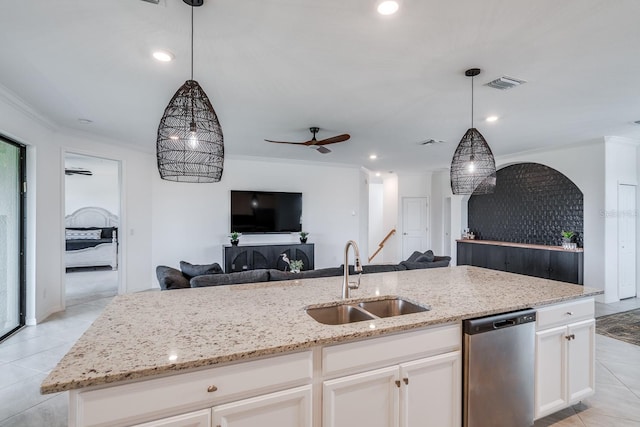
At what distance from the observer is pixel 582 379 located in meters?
2.22

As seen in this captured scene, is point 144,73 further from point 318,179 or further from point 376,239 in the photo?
point 376,239

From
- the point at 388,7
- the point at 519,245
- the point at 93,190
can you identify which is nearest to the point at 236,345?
the point at 388,7

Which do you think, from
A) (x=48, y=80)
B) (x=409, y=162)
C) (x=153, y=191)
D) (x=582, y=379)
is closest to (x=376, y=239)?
(x=409, y=162)

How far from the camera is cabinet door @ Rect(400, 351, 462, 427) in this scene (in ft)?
5.34

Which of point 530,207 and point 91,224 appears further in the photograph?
point 91,224

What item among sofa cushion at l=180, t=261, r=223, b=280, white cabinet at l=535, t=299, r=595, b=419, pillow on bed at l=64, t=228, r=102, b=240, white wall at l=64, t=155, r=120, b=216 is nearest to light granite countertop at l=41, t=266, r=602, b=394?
white cabinet at l=535, t=299, r=595, b=419

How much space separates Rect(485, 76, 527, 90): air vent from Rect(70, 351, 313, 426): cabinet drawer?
2762 millimetres

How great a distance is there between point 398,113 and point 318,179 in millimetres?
3596

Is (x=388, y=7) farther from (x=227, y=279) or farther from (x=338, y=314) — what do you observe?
(x=227, y=279)

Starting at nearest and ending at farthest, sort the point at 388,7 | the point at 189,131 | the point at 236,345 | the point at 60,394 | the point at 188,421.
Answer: the point at 188,421
the point at 236,345
the point at 189,131
the point at 388,7
the point at 60,394

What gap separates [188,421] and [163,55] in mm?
2366

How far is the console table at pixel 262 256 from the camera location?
6055 mm

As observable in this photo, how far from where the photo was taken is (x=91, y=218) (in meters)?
8.66

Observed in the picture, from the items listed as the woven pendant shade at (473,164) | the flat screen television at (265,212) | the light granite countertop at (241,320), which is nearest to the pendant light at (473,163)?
the woven pendant shade at (473,164)
